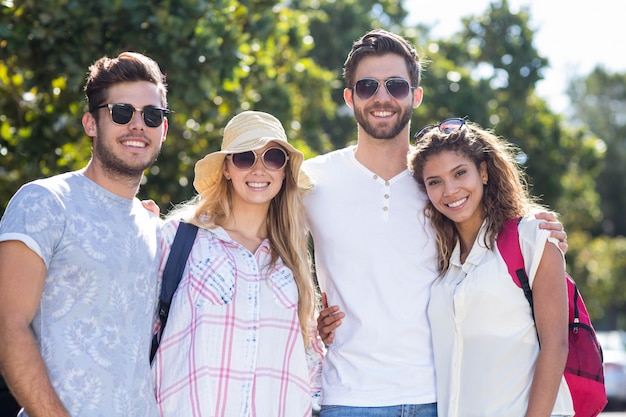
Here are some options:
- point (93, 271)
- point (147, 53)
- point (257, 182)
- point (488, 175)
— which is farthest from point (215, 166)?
point (147, 53)

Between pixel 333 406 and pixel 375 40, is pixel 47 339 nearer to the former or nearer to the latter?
pixel 333 406

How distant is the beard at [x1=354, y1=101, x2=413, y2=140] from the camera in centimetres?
441

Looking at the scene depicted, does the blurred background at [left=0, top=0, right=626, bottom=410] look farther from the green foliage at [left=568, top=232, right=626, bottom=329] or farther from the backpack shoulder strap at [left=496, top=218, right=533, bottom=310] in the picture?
the green foliage at [left=568, top=232, right=626, bottom=329]

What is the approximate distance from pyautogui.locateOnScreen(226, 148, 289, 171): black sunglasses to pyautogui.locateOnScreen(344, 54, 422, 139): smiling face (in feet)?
2.14

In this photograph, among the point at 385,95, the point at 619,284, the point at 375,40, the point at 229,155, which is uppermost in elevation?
the point at 375,40

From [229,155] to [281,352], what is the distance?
1.07 m

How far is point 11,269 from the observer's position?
3.04m

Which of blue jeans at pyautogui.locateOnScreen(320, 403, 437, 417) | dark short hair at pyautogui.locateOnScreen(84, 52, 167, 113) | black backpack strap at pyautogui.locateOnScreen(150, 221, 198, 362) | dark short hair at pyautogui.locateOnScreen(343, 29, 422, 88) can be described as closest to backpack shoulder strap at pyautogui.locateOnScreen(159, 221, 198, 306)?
black backpack strap at pyautogui.locateOnScreen(150, 221, 198, 362)

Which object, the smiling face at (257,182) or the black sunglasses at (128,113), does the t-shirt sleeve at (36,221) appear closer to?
the black sunglasses at (128,113)

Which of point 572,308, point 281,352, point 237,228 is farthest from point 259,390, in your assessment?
point 572,308

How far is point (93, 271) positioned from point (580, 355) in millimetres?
2313

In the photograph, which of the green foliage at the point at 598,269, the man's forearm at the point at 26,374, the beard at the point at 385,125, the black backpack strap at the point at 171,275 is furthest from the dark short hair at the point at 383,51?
the green foliage at the point at 598,269

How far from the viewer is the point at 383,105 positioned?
14.4 ft

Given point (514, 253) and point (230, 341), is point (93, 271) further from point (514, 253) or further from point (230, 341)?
point (514, 253)
